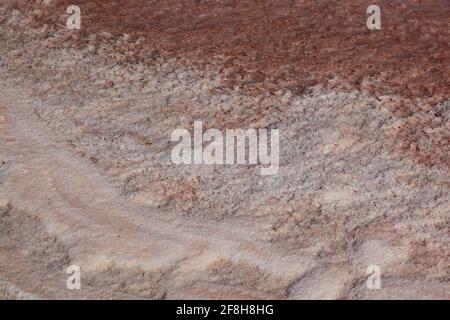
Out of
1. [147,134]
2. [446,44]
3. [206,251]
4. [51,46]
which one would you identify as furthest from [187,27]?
[206,251]

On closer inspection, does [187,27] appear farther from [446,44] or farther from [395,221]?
[395,221]

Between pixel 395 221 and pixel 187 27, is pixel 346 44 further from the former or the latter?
pixel 395 221

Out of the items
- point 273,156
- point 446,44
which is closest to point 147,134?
point 273,156
